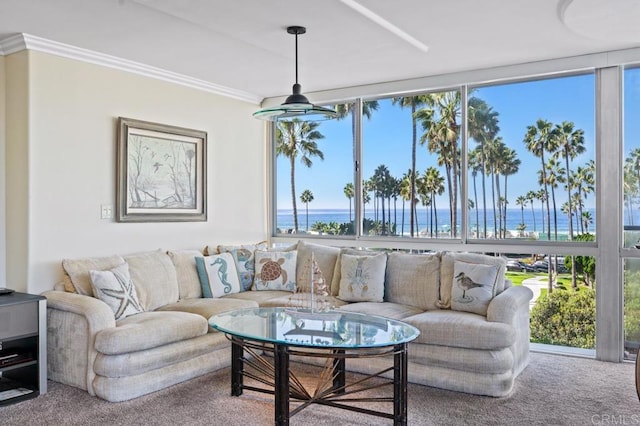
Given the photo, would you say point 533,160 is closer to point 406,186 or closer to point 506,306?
point 406,186

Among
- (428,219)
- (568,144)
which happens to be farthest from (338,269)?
(568,144)

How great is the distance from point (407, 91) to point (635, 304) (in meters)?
2.71

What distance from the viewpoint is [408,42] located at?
157 inches

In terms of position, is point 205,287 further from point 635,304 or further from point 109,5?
point 635,304

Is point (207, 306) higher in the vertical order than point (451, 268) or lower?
lower

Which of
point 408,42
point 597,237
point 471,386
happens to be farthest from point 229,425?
point 597,237

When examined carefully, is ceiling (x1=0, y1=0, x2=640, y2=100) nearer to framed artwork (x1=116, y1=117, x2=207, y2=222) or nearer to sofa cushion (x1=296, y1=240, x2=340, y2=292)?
framed artwork (x1=116, y1=117, x2=207, y2=222)

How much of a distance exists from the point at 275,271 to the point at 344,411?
202 cm

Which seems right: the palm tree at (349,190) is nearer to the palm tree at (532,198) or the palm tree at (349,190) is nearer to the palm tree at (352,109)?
the palm tree at (352,109)

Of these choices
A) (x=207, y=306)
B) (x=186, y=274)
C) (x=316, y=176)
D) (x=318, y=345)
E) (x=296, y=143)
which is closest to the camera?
(x=318, y=345)

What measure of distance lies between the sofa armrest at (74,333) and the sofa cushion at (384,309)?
71.3 inches

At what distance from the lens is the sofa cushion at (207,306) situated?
416cm

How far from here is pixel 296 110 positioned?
356cm

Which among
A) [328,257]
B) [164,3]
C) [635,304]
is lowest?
[635,304]
